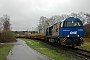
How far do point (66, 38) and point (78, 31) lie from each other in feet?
5.89

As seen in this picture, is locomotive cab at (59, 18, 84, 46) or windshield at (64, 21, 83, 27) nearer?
locomotive cab at (59, 18, 84, 46)

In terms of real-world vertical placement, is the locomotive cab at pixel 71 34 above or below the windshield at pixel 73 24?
below

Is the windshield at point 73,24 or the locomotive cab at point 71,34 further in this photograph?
the windshield at point 73,24

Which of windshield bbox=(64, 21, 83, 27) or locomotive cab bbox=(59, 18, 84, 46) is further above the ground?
windshield bbox=(64, 21, 83, 27)

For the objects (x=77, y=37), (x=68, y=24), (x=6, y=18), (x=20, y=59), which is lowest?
(x=20, y=59)

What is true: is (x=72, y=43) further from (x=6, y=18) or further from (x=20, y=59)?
(x=6, y=18)

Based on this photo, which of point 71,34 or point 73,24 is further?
point 73,24

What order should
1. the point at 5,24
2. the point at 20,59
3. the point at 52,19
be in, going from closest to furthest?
the point at 20,59 → the point at 5,24 → the point at 52,19

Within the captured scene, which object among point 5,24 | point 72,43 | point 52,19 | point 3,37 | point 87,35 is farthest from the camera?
point 52,19

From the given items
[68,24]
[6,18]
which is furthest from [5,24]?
[68,24]

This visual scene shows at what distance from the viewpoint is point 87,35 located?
206 feet

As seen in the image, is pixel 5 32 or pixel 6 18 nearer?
pixel 5 32

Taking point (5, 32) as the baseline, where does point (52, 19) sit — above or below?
above

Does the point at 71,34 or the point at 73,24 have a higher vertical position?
the point at 73,24
